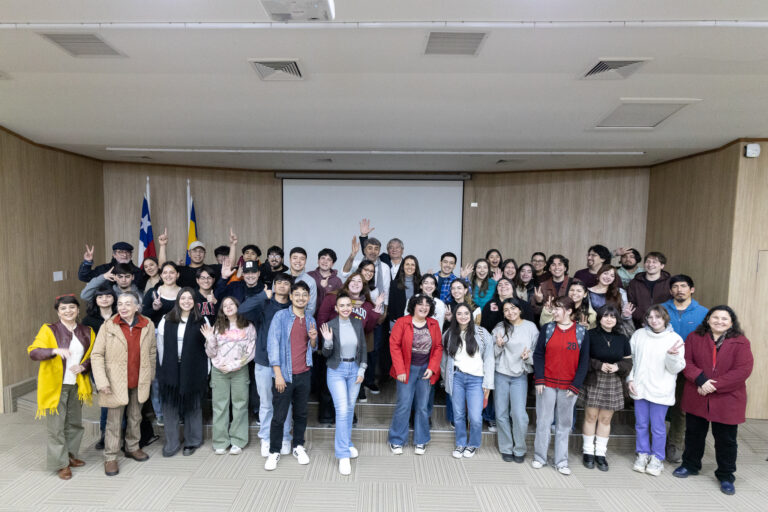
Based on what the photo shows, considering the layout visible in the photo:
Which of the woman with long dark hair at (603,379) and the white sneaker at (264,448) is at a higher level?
the woman with long dark hair at (603,379)

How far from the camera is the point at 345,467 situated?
3.48 meters

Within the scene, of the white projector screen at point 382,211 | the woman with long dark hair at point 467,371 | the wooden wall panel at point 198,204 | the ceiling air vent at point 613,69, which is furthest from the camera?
the white projector screen at point 382,211

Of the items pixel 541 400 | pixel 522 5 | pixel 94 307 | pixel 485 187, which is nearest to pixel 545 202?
pixel 485 187

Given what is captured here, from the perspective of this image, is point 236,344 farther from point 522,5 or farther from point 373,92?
point 522,5

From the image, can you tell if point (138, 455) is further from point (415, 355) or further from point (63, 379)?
point (415, 355)

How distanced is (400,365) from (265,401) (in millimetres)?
1273

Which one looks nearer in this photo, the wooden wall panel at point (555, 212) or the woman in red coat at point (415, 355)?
the woman in red coat at point (415, 355)

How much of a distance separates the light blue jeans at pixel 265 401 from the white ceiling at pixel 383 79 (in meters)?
2.39

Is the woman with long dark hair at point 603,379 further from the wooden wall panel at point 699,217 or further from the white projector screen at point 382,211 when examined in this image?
the white projector screen at point 382,211

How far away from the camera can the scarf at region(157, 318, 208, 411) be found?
11.6ft

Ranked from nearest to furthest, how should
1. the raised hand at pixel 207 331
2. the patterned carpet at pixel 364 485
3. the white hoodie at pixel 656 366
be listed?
the patterned carpet at pixel 364 485 < the white hoodie at pixel 656 366 < the raised hand at pixel 207 331

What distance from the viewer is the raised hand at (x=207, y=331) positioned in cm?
353

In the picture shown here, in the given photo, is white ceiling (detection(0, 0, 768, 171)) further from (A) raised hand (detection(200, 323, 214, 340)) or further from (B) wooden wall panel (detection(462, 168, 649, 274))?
(A) raised hand (detection(200, 323, 214, 340))

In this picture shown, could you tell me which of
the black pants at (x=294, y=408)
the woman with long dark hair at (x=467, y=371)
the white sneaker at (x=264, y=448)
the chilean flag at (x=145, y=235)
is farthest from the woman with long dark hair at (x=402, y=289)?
the chilean flag at (x=145, y=235)
